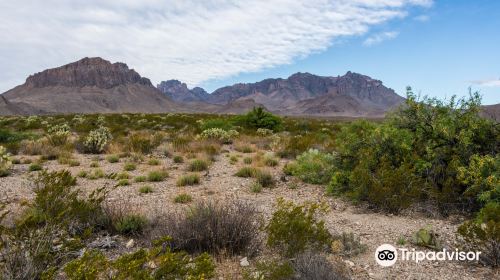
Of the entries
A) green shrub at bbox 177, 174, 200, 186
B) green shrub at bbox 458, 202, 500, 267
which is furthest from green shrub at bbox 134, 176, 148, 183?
green shrub at bbox 458, 202, 500, 267

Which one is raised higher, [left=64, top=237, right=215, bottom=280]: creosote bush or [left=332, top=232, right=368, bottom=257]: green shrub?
[left=64, top=237, right=215, bottom=280]: creosote bush

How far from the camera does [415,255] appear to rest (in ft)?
17.2

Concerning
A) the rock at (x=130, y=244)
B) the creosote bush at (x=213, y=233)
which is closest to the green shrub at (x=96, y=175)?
the rock at (x=130, y=244)

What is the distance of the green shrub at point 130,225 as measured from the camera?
584 centimetres

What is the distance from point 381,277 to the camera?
4.65m

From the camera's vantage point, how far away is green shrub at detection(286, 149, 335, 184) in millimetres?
9516

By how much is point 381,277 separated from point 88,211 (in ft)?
13.4

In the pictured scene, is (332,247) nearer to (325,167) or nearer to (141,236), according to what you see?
(141,236)

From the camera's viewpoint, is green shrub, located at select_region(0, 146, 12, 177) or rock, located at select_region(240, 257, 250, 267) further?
green shrub, located at select_region(0, 146, 12, 177)

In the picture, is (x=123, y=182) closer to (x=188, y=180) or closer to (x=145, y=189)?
(x=145, y=189)

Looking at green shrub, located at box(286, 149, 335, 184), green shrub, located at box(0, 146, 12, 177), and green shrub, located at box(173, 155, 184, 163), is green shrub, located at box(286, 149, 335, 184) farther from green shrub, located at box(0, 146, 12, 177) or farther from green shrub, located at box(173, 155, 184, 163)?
green shrub, located at box(0, 146, 12, 177)

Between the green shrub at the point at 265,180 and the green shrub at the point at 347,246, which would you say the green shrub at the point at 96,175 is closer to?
the green shrub at the point at 265,180

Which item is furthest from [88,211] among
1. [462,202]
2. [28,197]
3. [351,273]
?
[462,202]

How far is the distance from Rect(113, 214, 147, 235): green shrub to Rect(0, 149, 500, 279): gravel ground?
23 cm
